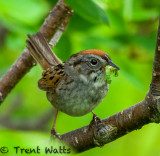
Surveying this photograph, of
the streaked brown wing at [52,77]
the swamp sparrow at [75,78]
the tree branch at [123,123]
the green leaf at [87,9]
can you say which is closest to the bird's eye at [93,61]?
the swamp sparrow at [75,78]

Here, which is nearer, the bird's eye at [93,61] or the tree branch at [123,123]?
the tree branch at [123,123]

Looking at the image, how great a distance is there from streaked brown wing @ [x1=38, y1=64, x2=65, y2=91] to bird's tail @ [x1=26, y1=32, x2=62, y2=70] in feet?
0.25

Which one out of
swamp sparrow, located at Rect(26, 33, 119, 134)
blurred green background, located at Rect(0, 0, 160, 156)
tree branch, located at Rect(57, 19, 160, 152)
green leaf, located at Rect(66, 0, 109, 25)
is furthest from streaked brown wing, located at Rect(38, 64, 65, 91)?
green leaf, located at Rect(66, 0, 109, 25)

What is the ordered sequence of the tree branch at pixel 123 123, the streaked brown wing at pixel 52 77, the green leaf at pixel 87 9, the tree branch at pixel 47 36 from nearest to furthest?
the green leaf at pixel 87 9 < the tree branch at pixel 123 123 < the tree branch at pixel 47 36 < the streaked brown wing at pixel 52 77

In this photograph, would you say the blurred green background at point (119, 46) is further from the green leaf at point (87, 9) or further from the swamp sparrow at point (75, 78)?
the green leaf at point (87, 9)

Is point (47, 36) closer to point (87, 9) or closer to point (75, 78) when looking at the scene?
point (75, 78)

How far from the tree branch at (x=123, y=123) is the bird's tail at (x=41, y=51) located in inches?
37.0

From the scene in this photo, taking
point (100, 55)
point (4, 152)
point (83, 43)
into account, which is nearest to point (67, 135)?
point (100, 55)

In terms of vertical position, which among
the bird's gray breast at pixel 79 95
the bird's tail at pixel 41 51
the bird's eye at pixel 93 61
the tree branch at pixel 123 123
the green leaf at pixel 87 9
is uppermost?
the bird's tail at pixel 41 51

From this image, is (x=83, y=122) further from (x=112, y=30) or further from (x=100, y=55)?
(x=112, y=30)

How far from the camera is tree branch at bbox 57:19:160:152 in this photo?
1.86 meters

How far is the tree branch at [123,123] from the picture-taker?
6.10ft

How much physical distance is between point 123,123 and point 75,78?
3.74 ft

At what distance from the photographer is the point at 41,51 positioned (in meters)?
3.22
